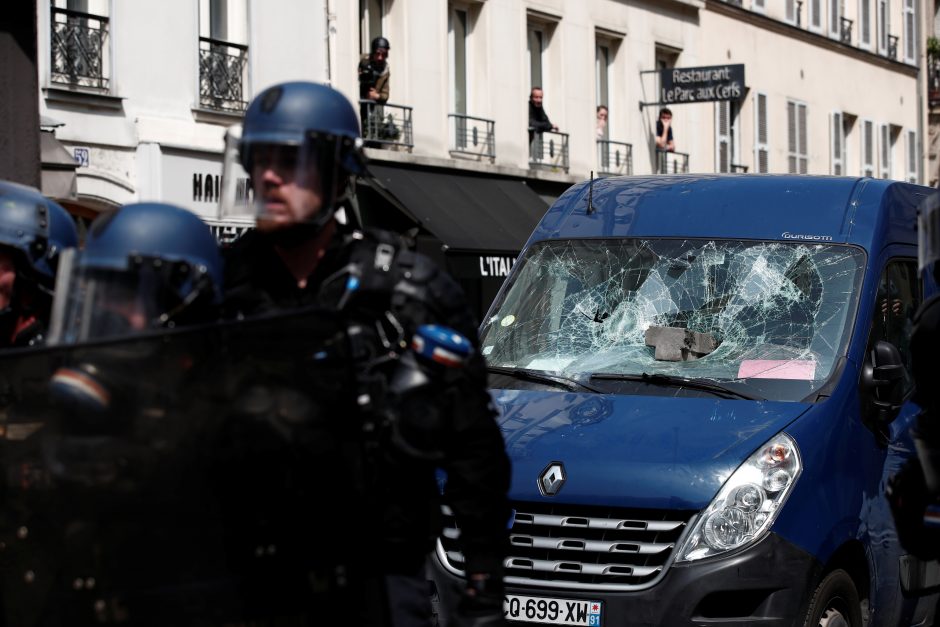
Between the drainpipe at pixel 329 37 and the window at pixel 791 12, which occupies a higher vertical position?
the window at pixel 791 12

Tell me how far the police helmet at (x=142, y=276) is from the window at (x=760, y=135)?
29540 mm

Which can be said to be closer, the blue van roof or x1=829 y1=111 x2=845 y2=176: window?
the blue van roof

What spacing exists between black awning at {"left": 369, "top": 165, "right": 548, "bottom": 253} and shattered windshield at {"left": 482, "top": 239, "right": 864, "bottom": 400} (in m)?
13.9

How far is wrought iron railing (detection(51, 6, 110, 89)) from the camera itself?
698 inches

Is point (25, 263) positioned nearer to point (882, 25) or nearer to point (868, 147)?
point (868, 147)

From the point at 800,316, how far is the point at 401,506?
11.5 ft

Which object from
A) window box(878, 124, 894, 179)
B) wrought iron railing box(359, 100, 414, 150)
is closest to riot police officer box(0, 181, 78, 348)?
wrought iron railing box(359, 100, 414, 150)

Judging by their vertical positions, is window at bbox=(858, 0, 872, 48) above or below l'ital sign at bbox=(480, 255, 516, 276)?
above

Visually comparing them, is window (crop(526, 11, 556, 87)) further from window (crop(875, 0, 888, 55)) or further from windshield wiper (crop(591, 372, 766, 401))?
windshield wiper (crop(591, 372, 766, 401))

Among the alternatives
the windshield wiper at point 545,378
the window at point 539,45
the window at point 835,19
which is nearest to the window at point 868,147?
the window at point 835,19

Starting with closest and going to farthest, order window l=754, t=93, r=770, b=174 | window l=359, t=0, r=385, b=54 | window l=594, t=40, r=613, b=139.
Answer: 1. window l=359, t=0, r=385, b=54
2. window l=594, t=40, r=613, b=139
3. window l=754, t=93, r=770, b=174

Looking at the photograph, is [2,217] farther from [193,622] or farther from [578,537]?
[578,537]

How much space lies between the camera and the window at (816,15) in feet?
117

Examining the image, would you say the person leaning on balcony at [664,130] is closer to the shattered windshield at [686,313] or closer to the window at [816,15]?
the window at [816,15]
